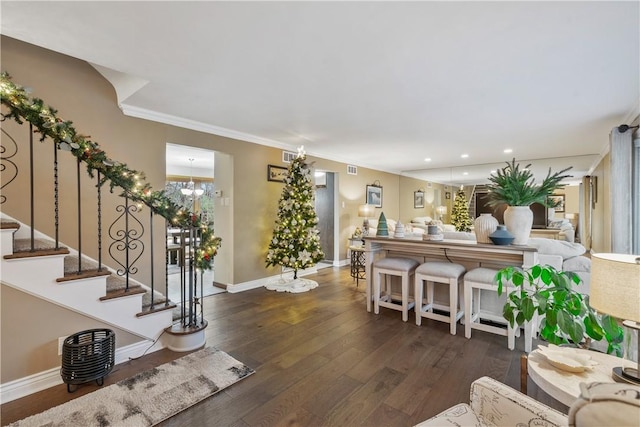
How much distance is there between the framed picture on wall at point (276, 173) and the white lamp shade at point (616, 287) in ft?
14.1

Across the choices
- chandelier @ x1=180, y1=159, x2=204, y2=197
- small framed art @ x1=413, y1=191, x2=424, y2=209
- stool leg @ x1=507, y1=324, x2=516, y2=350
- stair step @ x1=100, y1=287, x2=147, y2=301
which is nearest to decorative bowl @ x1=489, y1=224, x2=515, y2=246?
stool leg @ x1=507, y1=324, x2=516, y2=350

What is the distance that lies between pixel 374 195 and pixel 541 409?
646 centimetres

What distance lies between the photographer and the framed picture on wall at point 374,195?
7.20 m

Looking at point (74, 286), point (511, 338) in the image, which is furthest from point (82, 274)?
point (511, 338)

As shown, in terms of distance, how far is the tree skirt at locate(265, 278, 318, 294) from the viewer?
446cm

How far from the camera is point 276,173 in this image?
4977mm

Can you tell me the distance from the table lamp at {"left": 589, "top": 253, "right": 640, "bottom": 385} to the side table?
75mm

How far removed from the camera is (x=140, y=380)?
2.10m

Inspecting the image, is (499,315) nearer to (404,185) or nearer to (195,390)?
(195,390)

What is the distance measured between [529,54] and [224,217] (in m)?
4.17

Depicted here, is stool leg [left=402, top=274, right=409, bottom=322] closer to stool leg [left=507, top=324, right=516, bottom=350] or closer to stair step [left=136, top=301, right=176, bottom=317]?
stool leg [left=507, top=324, right=516, bottom=350]

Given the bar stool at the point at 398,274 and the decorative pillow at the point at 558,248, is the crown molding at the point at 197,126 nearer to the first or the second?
the bar stool at the point at 398,274

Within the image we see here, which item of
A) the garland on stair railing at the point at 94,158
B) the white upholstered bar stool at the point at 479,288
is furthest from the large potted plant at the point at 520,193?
the garland on stair railing at the point at 94,158

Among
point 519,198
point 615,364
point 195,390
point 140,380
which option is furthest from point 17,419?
point 519,198
